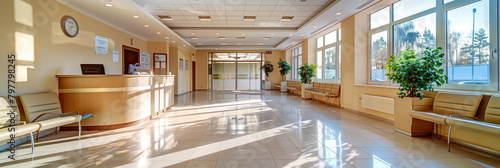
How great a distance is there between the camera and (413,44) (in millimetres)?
5262

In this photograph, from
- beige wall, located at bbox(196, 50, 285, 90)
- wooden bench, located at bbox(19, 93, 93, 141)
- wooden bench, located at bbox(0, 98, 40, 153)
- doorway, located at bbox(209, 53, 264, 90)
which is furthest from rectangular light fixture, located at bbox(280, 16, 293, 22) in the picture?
doorway, located at bbox(209, 53, 264, 90)

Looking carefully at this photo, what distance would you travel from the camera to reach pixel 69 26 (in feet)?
17.5

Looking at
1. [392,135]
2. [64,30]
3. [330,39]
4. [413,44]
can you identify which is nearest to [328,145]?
[392,135]

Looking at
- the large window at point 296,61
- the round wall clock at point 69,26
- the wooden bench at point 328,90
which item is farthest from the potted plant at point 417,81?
the large window at point 296,61

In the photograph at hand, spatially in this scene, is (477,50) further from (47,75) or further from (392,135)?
(47,75)

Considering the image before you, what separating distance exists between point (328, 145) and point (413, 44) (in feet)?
11.8

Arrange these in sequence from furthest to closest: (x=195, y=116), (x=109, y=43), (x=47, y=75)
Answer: (x=109, y=43) → (x=195, y=116) → (x=47, y=75)

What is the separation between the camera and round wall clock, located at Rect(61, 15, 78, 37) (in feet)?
16.8

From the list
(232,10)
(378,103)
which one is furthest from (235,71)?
(378,103)

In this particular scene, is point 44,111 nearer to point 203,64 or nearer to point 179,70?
point 179,70

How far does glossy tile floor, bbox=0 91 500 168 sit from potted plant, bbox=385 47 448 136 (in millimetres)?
237

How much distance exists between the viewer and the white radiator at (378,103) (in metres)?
5.25

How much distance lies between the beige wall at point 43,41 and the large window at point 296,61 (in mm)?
10296

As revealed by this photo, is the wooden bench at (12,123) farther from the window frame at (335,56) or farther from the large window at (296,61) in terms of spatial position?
the large window at (296,61)
